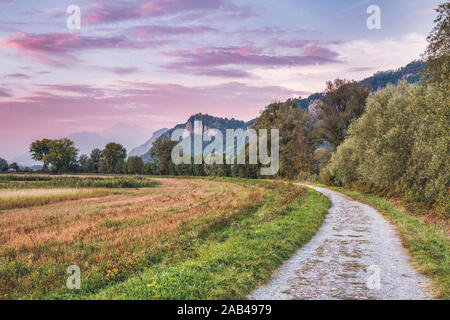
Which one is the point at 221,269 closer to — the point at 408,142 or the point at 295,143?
the point at 408,142

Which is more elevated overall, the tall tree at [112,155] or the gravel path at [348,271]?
the tall tree at [112,155]

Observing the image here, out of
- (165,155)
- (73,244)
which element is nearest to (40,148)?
(165,155)

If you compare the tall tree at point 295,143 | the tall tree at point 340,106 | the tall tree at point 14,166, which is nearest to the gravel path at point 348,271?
the tall tree at point 340,106

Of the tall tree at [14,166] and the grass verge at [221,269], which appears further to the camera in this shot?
the tall tree at [14,166]

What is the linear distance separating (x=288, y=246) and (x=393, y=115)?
19.5 metres

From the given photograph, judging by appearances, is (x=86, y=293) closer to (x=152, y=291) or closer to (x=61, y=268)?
(x=152, y=291)

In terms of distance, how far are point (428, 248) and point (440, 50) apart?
1200 centimetres

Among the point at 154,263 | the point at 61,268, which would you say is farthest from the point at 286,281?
the point at 61,268

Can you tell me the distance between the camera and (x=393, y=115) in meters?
24.8

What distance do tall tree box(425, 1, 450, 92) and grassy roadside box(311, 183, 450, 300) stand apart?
7.33 meters

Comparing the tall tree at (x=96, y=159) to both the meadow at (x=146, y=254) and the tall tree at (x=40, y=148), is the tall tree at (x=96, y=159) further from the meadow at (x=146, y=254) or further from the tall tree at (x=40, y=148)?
the meadow at (x=146, y=254)

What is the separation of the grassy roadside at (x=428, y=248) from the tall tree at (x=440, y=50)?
7332mm

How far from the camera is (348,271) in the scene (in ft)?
26.8

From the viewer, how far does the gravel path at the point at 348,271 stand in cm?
Result: 668
